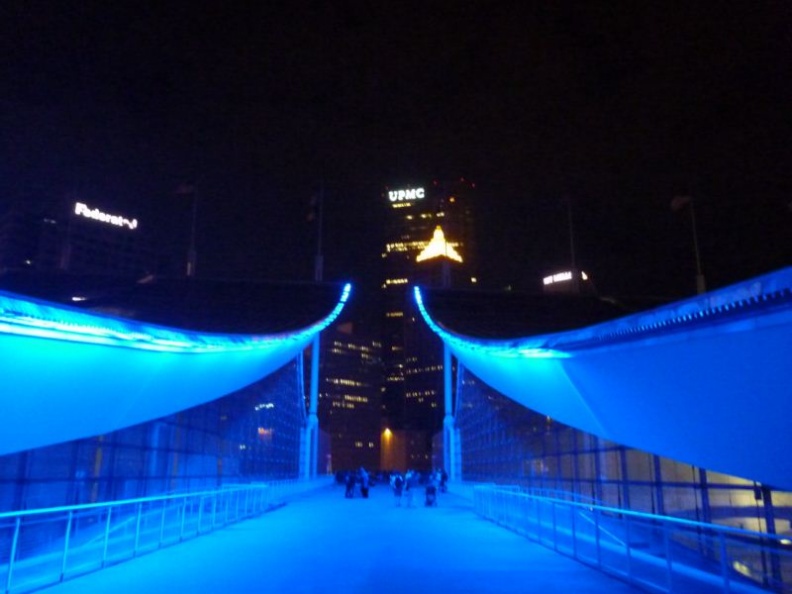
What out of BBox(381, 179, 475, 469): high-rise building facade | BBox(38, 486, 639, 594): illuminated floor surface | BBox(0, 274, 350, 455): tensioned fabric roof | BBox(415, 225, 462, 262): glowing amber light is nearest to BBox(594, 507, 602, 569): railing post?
BBox(38, 486, 639, 594): illuminated floor surface

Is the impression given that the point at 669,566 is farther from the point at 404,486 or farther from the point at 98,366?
the point at 404,486

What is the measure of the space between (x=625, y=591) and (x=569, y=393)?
8.24ft

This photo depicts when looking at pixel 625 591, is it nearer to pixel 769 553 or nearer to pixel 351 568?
pixel 769 553

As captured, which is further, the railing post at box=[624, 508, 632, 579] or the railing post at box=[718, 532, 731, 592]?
the railing post at box=[624, 508, 632, 579]

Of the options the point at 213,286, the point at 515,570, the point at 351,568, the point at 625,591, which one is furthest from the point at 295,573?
the point at 213,286

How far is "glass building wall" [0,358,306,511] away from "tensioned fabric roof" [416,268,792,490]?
6807mm

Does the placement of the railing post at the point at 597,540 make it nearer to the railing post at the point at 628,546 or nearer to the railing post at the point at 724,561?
the railing post at the point at 628,546

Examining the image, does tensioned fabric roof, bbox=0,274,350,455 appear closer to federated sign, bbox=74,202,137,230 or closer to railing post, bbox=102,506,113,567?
railing post, bbox=102,506,113,567

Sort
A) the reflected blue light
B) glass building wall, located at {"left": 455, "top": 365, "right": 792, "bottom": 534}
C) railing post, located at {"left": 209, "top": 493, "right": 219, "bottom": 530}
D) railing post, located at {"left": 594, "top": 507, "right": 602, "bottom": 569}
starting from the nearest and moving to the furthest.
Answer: the reflected blue light → railing post, located at {"left": 594, "top": 507, "right": 602, "bottom": 569} → glass building wall, located at {"left": 455, "top": 365, "right": 792, "bottom": 534} → railing post, located at {"left": 209, "top": 493, "right": 219, "bottom": 530}

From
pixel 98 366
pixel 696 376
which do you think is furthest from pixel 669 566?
pixel 98 366

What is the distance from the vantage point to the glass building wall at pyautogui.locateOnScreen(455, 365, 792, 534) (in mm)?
9656

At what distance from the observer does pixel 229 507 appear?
15.2 m

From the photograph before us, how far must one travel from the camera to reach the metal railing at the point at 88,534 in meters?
6.74

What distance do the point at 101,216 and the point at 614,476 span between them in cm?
11187
